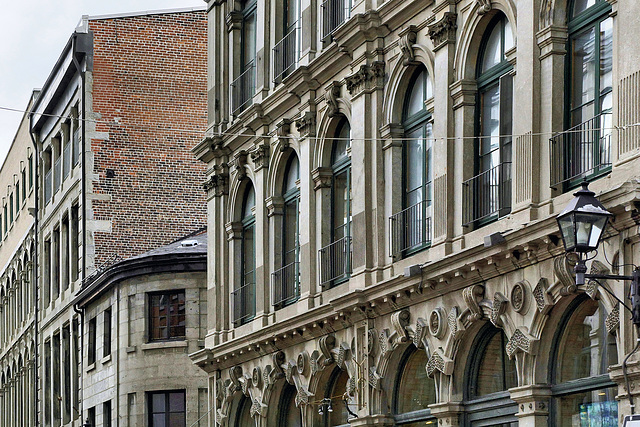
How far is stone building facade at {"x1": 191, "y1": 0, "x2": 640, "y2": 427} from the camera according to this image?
60.5 ft

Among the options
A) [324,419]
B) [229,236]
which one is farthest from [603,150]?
[229,236]

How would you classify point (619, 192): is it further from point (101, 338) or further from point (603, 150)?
point (101, 338)

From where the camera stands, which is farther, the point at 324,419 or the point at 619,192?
the point at 324,419

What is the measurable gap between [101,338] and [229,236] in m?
9.51

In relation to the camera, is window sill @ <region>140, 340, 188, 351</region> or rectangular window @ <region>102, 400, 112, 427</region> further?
rectangular window @ <region>102, 400, 112, 427</region>

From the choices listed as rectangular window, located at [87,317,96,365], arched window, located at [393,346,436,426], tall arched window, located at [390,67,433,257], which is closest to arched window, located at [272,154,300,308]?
tall arched window, located at [390,67,433,257]

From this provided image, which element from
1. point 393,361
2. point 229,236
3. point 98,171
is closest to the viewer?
point 393,361

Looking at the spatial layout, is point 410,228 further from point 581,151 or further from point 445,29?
point 581,151

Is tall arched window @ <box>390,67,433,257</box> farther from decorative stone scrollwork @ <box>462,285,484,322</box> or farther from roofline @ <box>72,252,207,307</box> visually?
roofline @ <box>72,252,207,307</box>

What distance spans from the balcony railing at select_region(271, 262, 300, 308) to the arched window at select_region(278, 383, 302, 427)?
1.61m

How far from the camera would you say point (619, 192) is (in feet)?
54.5

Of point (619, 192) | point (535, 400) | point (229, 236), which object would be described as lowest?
point (535, 400)

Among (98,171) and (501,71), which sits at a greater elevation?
(98,171)

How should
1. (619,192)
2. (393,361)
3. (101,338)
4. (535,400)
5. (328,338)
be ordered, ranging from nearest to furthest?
(619,192)
(535,400)
(393,361)
(328,338)
(101,338)
